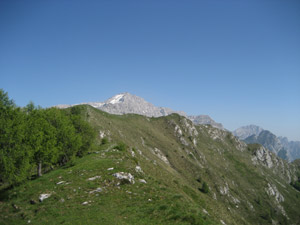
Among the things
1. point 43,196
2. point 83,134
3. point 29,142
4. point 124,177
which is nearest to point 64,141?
point 29,142

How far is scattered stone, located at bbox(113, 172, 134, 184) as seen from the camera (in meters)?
Answer: 24.5

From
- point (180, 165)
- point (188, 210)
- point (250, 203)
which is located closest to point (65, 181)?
point (188, 210)

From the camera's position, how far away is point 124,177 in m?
24.9

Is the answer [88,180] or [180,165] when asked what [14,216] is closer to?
[88,180]

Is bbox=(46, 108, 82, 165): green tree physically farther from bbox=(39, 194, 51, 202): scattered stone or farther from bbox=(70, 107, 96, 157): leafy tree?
bbox=(39, 194, 51, 202): scattered stone

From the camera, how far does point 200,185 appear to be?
122938 mm

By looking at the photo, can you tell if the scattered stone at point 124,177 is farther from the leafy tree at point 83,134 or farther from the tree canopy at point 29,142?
the leafy tree at point 83,134

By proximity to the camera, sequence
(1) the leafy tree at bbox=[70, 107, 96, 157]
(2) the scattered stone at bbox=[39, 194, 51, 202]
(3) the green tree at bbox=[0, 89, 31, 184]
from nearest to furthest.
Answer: (2) the scattered stone at bbox=[39, 194, 51, 202] → (3) the green tree at bbox=[0, 89, 31, 184] → (1) the leafy tree at bbox=[70, 107, 96, 157]

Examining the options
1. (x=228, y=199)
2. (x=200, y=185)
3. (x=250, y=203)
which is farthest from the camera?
(x=250, y=203)

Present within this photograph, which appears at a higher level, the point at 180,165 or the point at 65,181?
the point at 65,181

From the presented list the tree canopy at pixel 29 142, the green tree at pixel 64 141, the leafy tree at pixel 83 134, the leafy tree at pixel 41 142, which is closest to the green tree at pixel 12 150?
the tree canopy at pixel 29 142

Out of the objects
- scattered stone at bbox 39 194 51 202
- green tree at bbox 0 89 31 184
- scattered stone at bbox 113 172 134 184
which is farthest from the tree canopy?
scattered stone at bbox 113 172 134 184

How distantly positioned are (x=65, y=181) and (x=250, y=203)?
180966 millimetres

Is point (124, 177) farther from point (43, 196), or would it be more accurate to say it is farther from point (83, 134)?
point (83, 134)
